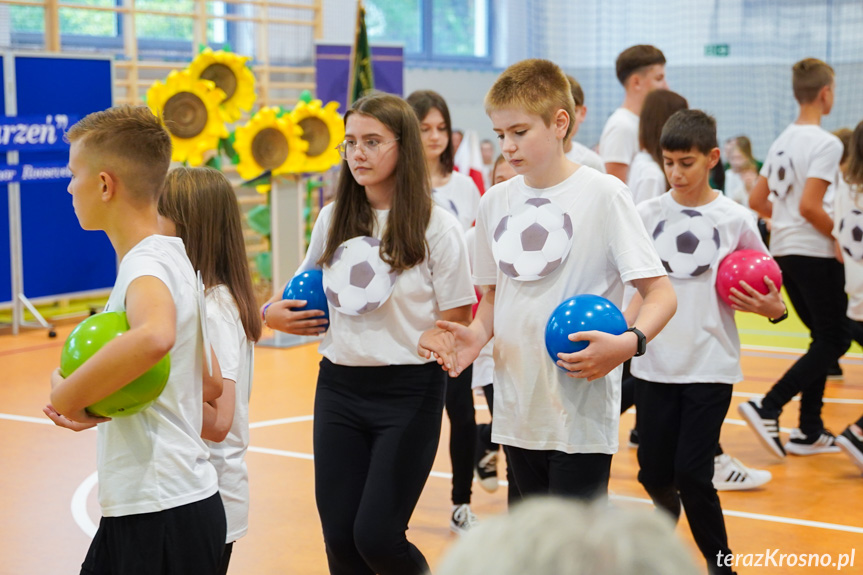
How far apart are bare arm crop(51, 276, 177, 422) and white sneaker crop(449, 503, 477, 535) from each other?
2.26m

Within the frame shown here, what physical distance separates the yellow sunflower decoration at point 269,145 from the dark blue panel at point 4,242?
205 cm

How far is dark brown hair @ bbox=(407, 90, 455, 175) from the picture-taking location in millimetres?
4379

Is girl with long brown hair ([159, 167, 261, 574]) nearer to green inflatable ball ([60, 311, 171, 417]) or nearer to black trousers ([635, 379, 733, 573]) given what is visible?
green inflatable ball ([60, 311, 171, 417])

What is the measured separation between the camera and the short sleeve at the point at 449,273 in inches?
113

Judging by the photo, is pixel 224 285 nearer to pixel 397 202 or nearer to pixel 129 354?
pixel 397 202

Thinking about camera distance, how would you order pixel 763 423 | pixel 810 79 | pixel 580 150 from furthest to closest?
pixel 810 79
pixel 763 423
pixel 580 150

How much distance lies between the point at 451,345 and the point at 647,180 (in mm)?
2031

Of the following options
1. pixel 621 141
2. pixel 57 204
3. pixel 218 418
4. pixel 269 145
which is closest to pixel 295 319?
pixel 218 418

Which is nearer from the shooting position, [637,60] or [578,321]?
[578,321]

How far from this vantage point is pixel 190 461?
204 cm

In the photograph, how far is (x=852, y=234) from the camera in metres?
4.52

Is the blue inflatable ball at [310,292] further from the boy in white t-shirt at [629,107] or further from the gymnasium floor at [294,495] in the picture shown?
→ the boy in white t-shirt at [629,107]

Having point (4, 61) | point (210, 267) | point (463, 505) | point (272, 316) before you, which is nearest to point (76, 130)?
point (210, 267)

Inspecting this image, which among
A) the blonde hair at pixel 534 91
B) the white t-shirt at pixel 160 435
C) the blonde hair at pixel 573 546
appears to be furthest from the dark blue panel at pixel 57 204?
the blonde hair at pixel 573 546
